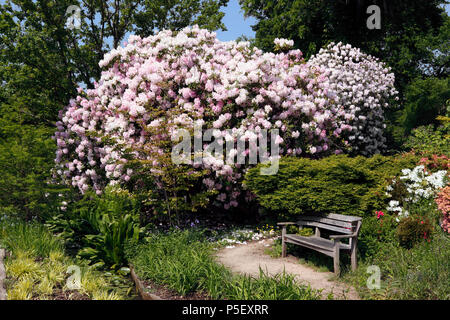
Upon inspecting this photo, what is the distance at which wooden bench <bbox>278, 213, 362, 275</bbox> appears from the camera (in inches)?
207

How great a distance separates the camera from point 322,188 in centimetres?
646

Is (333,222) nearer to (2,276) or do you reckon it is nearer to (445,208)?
(445,208)

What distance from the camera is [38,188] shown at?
8.02 metres

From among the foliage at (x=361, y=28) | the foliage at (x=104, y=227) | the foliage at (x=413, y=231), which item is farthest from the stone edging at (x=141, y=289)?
the foliage at (x=361, y=28)

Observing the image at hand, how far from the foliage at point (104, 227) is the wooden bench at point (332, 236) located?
9.01 feet

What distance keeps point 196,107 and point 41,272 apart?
4.44 m

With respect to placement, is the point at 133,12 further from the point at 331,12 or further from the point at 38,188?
the point at 38,188

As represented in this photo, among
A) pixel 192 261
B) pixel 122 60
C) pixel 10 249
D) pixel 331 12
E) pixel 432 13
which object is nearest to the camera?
pixel 192 261

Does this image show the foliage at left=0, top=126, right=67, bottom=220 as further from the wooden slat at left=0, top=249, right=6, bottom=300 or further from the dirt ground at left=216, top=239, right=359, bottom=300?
the dirt ground at left=216, top=239, right=359, bottom=300

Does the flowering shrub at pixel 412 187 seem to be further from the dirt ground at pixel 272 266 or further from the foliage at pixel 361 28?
the foliage at pixel 361 28

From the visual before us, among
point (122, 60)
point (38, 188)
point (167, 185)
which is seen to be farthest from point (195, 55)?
point (38, 188)

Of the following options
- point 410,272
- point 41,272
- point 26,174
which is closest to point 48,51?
point 26,174

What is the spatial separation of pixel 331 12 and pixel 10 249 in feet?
53.6

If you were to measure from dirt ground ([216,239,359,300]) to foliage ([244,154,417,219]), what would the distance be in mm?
829
